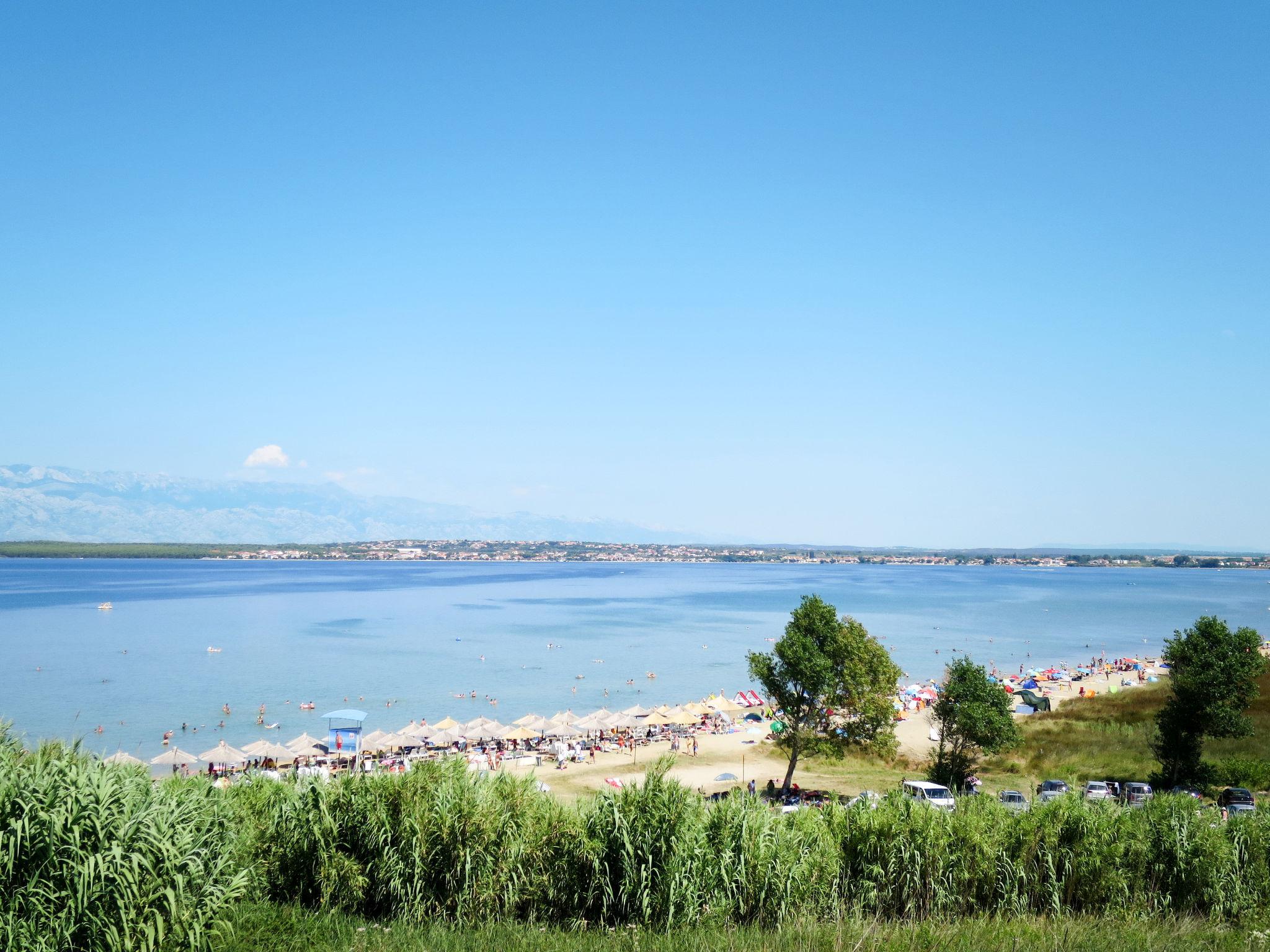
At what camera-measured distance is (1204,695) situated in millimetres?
30922

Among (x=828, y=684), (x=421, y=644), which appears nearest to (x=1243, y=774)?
(x=828, y=684)

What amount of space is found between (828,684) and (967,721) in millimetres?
5729

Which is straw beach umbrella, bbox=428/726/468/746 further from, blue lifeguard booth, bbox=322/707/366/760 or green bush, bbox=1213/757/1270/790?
green bush, bbox=1213/757/1270/790

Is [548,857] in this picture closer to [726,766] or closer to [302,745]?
[726,766]

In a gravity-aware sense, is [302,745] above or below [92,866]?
below

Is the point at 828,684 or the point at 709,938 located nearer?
the point at 709,938

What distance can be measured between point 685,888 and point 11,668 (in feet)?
267

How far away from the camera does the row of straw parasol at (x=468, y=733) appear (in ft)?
135

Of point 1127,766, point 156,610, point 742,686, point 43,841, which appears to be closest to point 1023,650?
point 742,686

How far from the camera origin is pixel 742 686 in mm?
72125

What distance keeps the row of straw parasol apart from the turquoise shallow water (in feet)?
22.7

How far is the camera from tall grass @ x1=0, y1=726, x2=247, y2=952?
28.5 feet

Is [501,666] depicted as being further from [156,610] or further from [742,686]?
[156,610]

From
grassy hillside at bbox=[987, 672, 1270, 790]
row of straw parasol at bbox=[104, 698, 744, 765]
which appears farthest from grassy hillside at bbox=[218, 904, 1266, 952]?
row of straw parasol at bbox=[104, 698, 744, 765]
